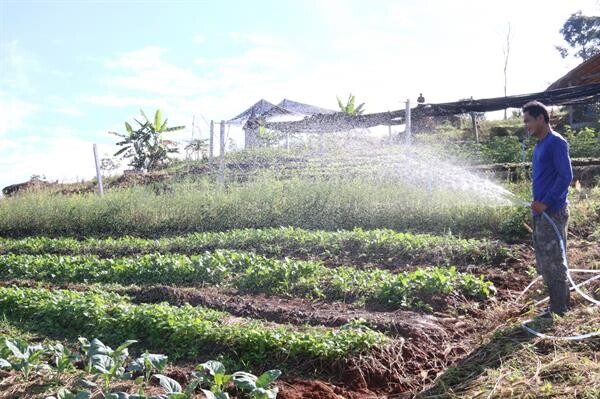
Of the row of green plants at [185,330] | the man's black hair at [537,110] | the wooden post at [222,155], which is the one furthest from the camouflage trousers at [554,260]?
the wooden post at [222,155]

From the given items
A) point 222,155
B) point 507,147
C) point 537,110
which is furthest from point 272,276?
point 507,147

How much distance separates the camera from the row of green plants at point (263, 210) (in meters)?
9.84

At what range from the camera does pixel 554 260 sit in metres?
4.92

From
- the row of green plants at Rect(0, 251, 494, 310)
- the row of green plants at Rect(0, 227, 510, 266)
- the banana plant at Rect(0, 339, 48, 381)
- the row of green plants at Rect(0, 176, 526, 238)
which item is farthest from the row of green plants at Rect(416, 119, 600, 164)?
the banana plant at Rect(0, 339, 48, 381)

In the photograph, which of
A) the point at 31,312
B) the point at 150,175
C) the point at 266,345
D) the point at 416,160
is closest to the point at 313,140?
the point at 416,160

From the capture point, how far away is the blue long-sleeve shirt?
4828 mm

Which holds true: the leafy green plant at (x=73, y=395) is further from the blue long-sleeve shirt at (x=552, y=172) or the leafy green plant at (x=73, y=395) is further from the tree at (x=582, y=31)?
the tree at (x=582, y=31)

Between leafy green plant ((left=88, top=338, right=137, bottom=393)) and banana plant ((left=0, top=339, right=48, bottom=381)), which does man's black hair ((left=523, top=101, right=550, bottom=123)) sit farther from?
banana plant ((left=0, top=339, right=48, bottom=381))

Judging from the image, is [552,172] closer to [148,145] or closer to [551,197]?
[551,197]

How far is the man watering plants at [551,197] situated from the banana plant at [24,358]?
4.08 metres

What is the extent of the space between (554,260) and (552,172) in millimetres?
757

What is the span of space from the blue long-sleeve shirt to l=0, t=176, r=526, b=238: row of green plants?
12.5ft

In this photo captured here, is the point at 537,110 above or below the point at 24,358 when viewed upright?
above

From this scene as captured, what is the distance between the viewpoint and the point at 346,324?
15.7 ft
